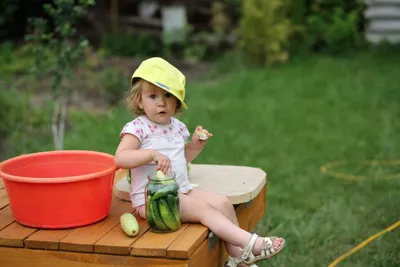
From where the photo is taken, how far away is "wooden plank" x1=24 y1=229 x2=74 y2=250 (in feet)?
7.97

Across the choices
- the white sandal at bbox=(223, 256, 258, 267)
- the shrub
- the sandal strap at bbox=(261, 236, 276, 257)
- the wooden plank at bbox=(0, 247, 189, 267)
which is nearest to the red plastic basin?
the wooden plank at bbox=(0, 247, 189, 267)

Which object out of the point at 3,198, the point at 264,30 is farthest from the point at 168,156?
the point at 264,30

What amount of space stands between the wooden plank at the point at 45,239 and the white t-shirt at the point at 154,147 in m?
0.35

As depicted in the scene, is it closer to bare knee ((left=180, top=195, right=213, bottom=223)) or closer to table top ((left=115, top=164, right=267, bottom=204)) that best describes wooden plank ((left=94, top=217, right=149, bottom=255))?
bare knee ((left=180, top=195, right=213, bottom=223))

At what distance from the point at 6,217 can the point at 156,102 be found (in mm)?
748

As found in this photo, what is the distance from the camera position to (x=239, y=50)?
8.84 m

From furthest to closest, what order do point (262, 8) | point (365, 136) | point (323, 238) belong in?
point (262, 8) < point (365, 136) < point (323, 238)

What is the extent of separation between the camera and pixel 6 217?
273 cm

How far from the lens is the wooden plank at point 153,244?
2.32m

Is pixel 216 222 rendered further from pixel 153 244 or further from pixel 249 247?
pixel 153 244

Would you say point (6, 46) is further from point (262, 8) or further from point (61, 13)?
point (61, 13)

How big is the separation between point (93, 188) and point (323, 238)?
1451mm

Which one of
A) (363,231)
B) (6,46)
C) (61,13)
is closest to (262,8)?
(6,46)

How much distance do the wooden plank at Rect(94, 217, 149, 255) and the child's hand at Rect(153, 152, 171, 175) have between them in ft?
0.76
